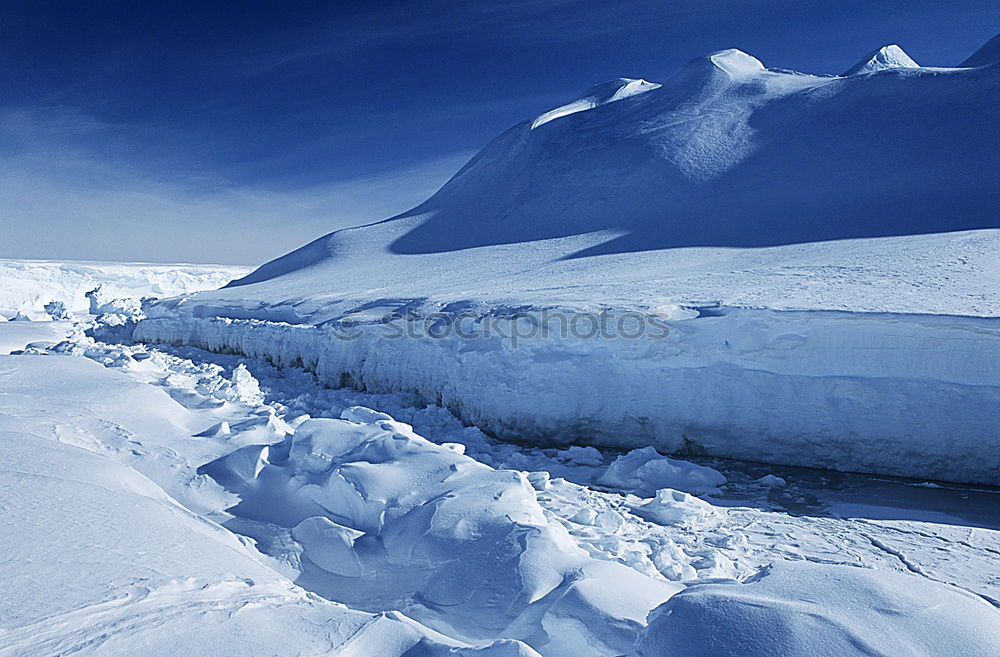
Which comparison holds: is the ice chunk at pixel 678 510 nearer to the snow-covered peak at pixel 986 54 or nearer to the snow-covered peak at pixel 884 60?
the snow-covered peak at pixel 986 54

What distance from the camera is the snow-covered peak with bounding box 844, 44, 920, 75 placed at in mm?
17688

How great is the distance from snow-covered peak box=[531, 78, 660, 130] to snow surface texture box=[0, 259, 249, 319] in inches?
595

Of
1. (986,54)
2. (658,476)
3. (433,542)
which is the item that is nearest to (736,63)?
(986,54)

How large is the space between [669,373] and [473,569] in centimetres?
272

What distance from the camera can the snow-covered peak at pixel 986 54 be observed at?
1476 cm

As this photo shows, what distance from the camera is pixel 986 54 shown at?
1515 cm

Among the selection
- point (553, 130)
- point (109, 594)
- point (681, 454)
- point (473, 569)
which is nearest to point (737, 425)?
point (681, 454)

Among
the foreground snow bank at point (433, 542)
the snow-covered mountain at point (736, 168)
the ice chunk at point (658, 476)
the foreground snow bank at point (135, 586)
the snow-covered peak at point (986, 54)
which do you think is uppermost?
the snow-covered peak at point (986, 54)

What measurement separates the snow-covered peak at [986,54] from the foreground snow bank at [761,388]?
14.8 metres

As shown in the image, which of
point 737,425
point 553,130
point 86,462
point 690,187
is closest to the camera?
point 86,462

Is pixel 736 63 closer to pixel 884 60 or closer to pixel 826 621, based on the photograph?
pixel 884 60

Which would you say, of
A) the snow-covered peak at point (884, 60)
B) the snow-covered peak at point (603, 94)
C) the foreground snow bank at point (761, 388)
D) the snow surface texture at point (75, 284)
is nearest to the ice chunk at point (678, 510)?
the foreground snow bank at point (761, 388)

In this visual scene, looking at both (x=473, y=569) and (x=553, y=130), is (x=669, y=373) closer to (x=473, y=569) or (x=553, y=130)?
(x=473, y=569)

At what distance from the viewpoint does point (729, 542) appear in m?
3.16
